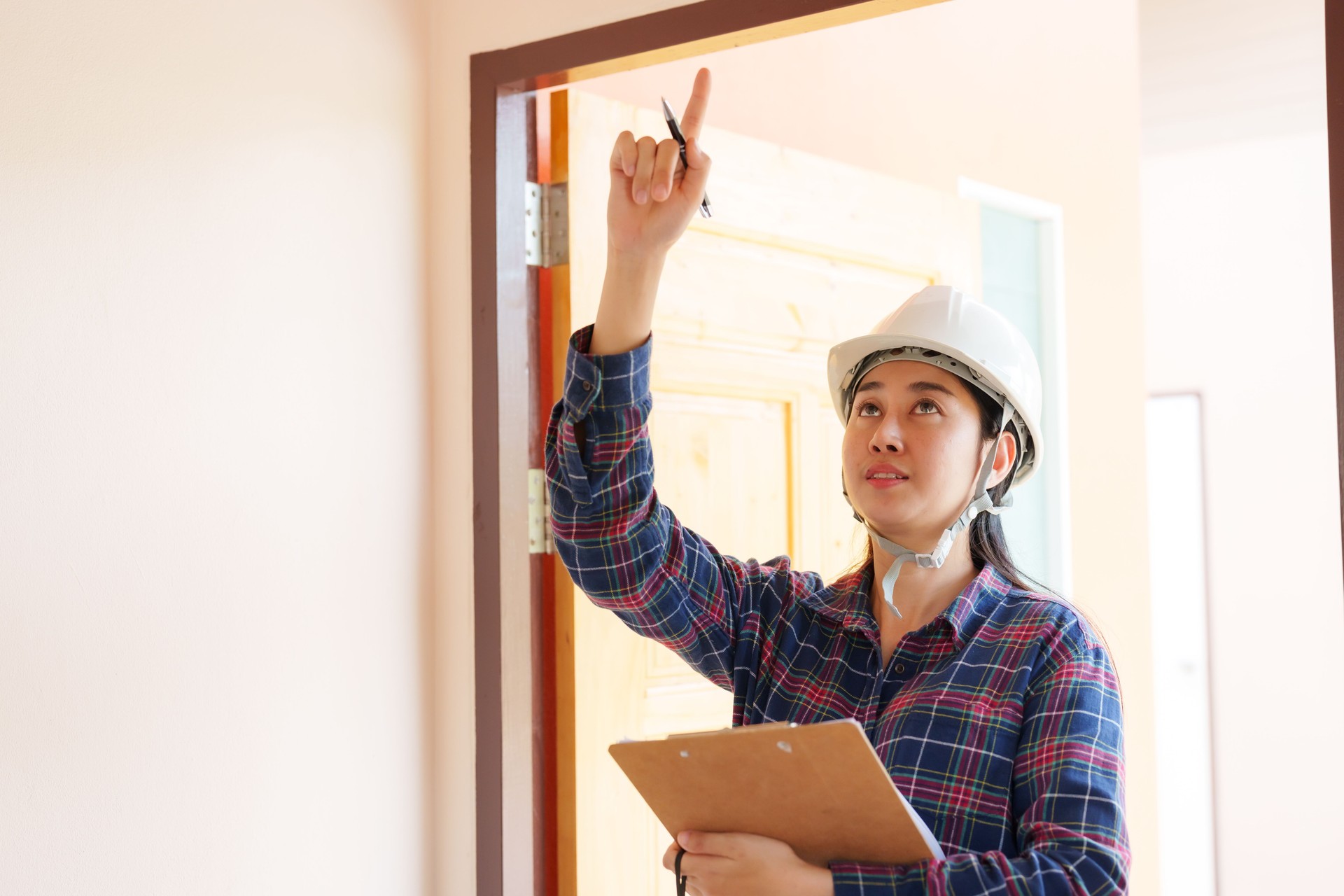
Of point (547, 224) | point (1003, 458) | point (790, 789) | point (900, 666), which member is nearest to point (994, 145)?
point (547, 224)

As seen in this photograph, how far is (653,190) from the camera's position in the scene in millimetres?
1339

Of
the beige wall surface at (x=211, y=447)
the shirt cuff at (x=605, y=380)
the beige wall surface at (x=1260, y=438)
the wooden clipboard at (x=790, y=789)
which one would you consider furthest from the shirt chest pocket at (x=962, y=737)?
the beige wall surface at (x=1260, y=438)

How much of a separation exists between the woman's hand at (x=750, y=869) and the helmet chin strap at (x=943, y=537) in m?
0.33

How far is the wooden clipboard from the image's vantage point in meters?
0.99

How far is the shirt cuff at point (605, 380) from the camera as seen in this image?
141 cm

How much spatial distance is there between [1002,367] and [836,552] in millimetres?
787

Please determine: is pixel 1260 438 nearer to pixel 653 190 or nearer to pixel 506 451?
pixel 506 451

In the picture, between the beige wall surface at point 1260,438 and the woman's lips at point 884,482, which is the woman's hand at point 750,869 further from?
the beige wall surface at point 1260,438

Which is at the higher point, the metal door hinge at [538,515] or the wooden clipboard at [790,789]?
the metal door hinge at [538,515]

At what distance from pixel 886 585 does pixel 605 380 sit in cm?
39

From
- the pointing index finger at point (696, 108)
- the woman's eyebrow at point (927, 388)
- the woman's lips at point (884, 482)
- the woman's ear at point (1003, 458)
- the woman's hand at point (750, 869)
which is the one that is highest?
the pointing index finger at point (696, 108)

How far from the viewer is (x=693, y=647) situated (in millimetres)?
1490

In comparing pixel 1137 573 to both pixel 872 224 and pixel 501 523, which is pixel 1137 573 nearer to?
pixel 872 224

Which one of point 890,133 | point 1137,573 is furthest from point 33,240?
point 1137,573
